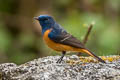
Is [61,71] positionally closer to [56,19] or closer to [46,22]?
[46,22]

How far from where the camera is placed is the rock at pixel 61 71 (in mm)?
4555

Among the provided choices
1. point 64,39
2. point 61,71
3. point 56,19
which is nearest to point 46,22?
point 64,39

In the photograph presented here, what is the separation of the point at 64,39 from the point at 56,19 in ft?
9.86

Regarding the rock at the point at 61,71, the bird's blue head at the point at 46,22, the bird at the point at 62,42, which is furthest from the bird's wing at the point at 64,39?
the rock at the point at 61,71

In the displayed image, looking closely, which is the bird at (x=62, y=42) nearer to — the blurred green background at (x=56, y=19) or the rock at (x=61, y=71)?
the rock at (x=61, y=71)

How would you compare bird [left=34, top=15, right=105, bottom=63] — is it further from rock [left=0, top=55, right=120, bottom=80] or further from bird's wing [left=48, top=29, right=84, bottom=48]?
rock [left=0, top=55, right=120, bottom=80]

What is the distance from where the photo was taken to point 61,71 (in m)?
4.71

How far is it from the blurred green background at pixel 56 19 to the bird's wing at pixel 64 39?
159 cm

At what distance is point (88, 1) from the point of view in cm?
856

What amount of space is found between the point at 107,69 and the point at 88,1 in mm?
3989

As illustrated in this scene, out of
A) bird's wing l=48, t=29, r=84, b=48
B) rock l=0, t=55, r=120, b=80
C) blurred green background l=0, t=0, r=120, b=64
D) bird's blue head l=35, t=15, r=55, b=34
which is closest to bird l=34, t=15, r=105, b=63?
bird's wing l=48, t=29, r=84, b=48

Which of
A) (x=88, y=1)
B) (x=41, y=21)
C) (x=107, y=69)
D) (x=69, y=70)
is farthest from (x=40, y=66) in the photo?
(x=88, y=1)

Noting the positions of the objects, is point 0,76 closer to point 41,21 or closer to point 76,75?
point 76,75

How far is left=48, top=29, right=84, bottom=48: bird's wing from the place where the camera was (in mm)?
Result: 5549
